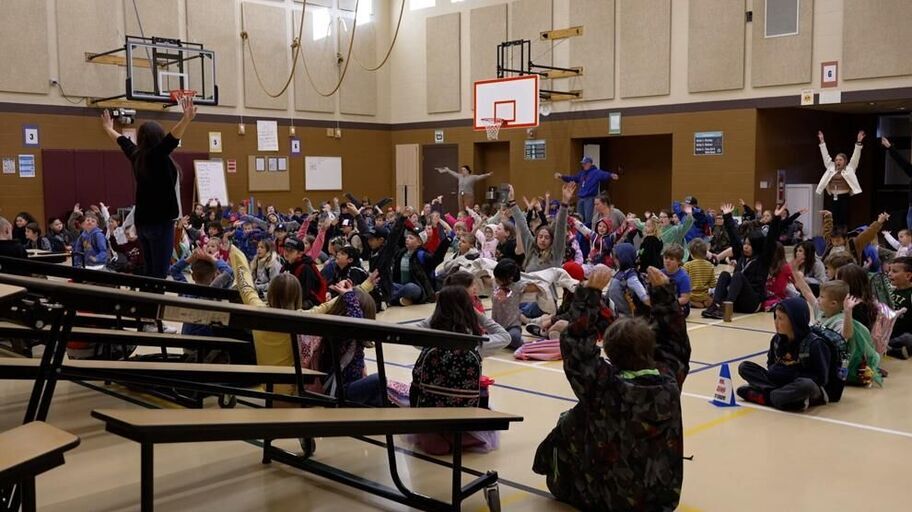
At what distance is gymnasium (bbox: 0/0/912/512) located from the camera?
141 inches

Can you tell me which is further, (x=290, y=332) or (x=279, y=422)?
(x=290, y=332)

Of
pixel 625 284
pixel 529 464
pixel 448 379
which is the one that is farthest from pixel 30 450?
pixel 625 284

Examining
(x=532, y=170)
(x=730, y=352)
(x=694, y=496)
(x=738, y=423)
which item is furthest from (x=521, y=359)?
(x=532, y=170)

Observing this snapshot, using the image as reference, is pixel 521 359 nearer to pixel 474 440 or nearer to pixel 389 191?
pixel 474 440

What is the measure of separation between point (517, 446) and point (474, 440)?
28cm

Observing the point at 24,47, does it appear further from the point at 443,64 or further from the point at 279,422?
the point at 279,422

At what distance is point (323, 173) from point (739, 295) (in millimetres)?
14820

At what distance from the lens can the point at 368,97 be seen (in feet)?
75.9

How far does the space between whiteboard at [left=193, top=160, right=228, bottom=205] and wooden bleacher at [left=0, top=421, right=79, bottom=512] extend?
17.9 meters

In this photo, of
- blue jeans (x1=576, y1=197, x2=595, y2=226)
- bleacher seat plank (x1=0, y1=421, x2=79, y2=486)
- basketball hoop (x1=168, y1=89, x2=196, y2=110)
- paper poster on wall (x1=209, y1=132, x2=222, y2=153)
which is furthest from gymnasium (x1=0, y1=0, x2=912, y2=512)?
basketball hoop (x1=168, y1=89, x2=196, y2=110)

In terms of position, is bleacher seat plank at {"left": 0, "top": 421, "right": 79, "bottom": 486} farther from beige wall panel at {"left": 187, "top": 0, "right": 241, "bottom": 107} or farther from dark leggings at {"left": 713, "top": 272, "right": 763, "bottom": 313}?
beige wall panel at {"left": 187, "top": 0, "right": 241, "bottom": 107}

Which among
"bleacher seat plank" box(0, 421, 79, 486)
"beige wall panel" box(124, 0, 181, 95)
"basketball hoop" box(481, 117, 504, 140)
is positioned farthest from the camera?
"basketball hoop" box(481, 117, 504, 140)

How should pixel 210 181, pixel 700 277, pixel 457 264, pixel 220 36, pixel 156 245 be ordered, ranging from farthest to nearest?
1. pixel 210 181
2. pixel 220 36
3. pixel 700 277
4. pixel 457 264
5. pixel 156 245

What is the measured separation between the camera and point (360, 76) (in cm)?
2278
